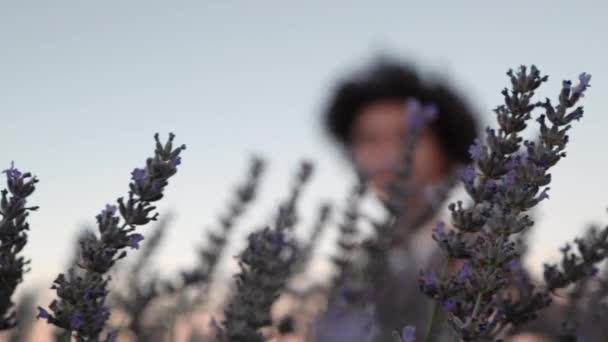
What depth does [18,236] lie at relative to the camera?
190cm

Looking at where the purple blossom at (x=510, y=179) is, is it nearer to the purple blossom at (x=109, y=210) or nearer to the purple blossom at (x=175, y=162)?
the purple blossom at (x=175, y=162)

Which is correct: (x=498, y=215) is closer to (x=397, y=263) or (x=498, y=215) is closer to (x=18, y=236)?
(x=18, y=236)

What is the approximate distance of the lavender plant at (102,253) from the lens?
176cm

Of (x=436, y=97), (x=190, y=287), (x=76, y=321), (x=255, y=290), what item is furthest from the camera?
(x=436, y=97)

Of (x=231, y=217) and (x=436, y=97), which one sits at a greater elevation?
(x=436, y=97)

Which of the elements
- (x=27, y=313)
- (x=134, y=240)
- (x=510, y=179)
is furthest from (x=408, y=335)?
(x=27, y=313)

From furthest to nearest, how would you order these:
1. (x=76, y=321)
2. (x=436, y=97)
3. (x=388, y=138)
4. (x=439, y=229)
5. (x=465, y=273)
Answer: (x=436, y=97), (x=388, y=138), (x=439, y=229), (x=465, y=273), (x=76, y=321)

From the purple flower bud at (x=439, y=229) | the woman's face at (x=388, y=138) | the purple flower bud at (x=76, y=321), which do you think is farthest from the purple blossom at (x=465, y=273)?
the woman's face at (x=388, y=138)

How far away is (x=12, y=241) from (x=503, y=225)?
1.06 meters

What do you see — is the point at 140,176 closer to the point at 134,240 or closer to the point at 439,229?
the point at 134,240

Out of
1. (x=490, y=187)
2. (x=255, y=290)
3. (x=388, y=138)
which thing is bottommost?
(x=490, y=187)

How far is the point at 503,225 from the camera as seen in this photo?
6.05ft

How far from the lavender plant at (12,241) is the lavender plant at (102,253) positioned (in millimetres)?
99

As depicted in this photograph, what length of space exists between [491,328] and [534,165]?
357 mm
